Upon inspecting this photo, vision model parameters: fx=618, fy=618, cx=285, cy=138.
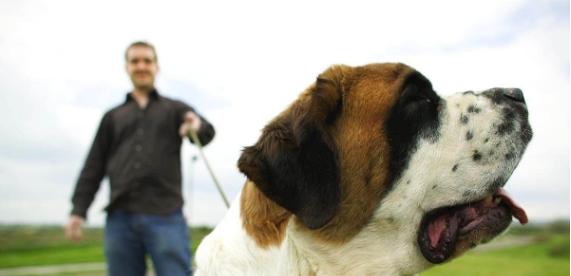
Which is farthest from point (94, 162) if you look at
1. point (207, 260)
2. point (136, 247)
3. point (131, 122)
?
point (207, 260)

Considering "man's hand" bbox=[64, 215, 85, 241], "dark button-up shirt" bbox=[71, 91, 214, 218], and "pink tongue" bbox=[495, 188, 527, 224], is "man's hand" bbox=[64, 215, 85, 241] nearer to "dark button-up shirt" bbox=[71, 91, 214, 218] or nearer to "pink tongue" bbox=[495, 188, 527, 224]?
"dark button-up shirt" bbox=[71, 91, 214, 218]

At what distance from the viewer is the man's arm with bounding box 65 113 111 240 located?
481cm

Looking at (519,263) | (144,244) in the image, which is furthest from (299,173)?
(519,263)

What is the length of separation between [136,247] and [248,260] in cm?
258

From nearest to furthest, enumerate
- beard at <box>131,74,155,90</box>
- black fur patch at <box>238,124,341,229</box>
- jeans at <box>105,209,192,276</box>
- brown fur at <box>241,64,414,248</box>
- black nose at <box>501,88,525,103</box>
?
black fur patch at <box>238,124,341,229</box> < brown fur at <box>241,64,414,248</box> < black nose at <box>501,88,525,103</box> < jeans at <box>105,209,192,276</box> < beard at <box>131,74,155,90</box>

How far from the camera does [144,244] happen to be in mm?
4641

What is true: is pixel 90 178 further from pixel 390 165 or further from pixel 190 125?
pixel 390 165

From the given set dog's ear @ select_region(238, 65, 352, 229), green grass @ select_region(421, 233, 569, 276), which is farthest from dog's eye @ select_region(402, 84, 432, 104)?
green grass @ select_region(421, 233, 569, 276)

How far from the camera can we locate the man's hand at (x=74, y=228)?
479 centimetres

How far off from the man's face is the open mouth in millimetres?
3259

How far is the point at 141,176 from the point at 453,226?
2923 millimetres

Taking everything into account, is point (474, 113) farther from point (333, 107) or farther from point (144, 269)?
point (144, 269)

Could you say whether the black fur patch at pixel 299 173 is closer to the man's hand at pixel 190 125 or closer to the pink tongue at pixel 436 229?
the pink tongue at pixel 436 229

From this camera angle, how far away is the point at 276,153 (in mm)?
2188
